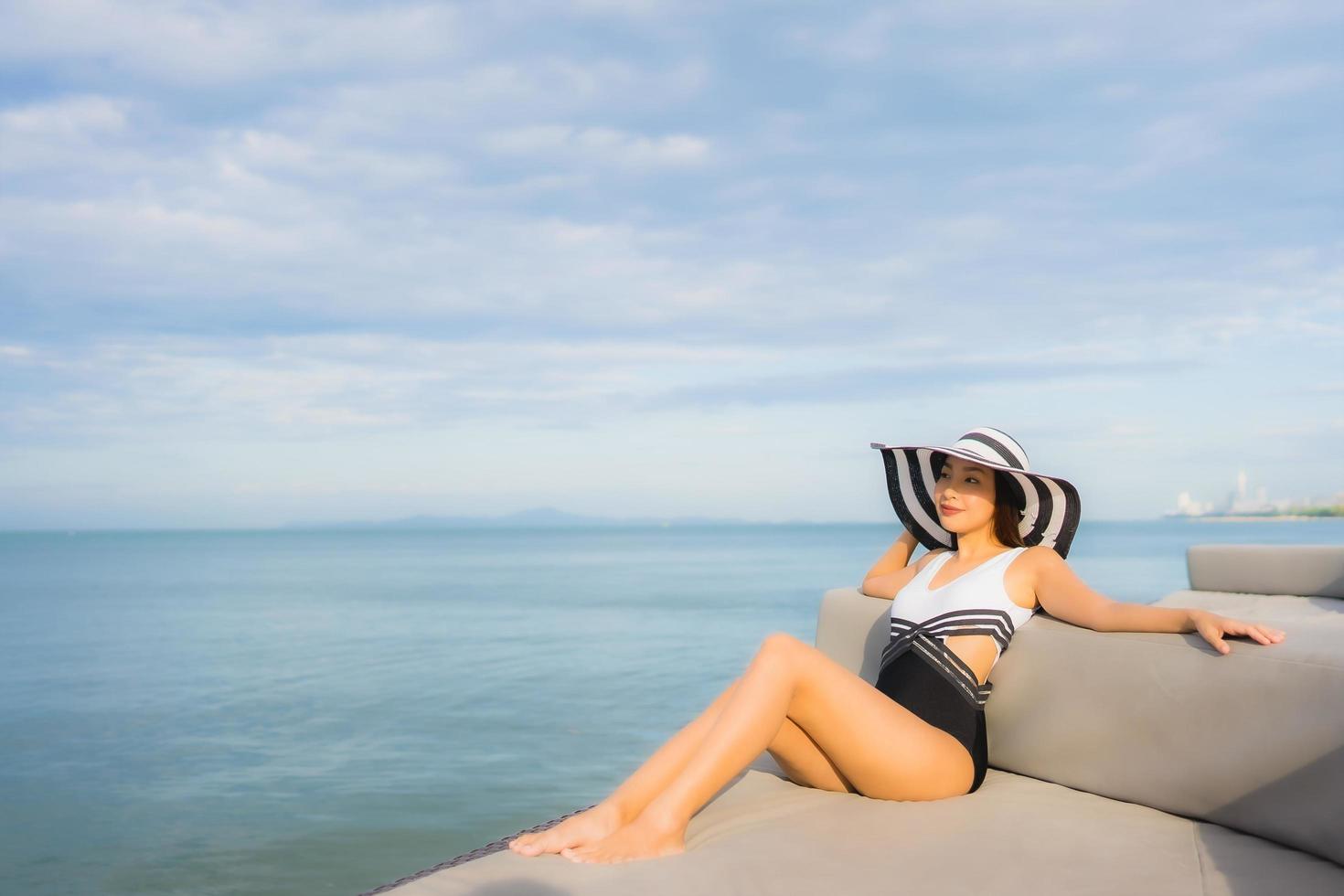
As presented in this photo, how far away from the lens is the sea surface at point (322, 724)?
456cm

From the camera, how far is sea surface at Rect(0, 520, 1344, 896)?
4.56m

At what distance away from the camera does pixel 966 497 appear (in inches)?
119

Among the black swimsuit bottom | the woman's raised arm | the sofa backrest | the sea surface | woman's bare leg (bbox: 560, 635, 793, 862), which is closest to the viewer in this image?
the sofa backrest

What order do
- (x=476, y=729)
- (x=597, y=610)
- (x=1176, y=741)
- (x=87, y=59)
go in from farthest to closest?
(x=597, y=610)
(x=87, y=59)
(x=476, y=729)
(x=1176, y=741)

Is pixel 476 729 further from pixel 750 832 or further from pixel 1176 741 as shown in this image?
pixel 1176 741

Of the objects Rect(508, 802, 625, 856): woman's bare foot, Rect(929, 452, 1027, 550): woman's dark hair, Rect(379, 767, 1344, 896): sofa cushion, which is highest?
Rect(929, 452, 1027, 550): woman's dark hair

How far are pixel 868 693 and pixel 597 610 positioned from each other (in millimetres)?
13481

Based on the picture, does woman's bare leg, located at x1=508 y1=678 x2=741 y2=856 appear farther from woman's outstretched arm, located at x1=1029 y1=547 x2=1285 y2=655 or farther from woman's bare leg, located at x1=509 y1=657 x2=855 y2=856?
woman's outstretched arm, located at x1=1029 y1=547 x2=1285 y2=655

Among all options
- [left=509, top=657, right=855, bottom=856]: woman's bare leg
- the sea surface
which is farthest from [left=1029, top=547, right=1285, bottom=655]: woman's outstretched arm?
the sea surface

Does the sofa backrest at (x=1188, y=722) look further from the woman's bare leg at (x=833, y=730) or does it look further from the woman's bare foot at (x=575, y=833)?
the woman's bare foot at (x=575, y=833)

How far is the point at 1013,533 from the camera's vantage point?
10.1 ft

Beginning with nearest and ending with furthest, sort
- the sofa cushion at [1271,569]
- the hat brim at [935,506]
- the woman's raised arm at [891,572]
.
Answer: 1. the hat brim at [935,506]
2. the woman's raised arm at [891,572]
3. the sofa cushion at [1271,569]

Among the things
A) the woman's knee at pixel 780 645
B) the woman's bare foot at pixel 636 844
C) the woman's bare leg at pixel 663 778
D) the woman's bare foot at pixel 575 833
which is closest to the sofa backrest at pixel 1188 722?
the woman's bare leg at pixel 663 778

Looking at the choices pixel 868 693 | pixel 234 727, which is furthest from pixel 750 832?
pixel 234 727
